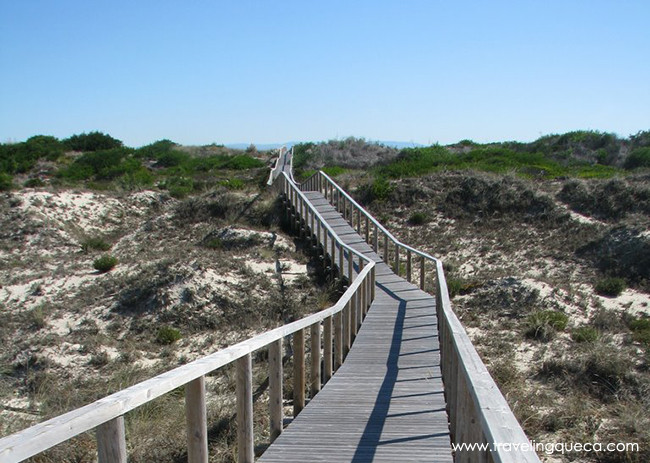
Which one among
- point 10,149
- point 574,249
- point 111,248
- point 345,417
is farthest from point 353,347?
point 10,149

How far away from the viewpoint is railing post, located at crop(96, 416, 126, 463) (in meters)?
2.52

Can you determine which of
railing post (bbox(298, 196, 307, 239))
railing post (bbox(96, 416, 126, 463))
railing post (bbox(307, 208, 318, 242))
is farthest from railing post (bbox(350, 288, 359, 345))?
railing post (bbox(298, 196, 307, 239))

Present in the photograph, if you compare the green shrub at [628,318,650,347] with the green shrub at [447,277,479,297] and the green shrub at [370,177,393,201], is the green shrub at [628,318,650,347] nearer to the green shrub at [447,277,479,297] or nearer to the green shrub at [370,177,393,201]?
the green shrub at [447,277,479,297]

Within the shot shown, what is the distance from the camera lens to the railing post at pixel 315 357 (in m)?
6.26

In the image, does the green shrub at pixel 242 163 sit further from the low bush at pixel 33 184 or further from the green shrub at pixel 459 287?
the green shrub at pixel 459 287

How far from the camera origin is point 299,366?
18.4ft

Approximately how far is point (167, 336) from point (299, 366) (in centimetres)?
837

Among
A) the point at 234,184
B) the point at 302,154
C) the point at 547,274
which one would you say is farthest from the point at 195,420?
the point at 302,154

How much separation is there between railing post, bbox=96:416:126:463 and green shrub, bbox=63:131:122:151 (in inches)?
1747

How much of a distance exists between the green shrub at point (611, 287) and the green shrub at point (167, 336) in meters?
10.4

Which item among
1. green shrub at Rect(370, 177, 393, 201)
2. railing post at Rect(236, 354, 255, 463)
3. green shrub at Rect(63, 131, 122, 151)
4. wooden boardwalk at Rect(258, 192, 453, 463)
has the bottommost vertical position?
wooden boardwalk at Rect(258, 192, 453, 463)

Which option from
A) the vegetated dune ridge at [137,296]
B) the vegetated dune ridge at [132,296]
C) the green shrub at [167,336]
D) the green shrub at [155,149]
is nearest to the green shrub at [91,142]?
the green shrub at [155,149]

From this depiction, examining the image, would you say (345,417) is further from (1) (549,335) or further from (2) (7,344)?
(2) (7,344)

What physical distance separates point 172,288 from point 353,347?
7.91 meters
